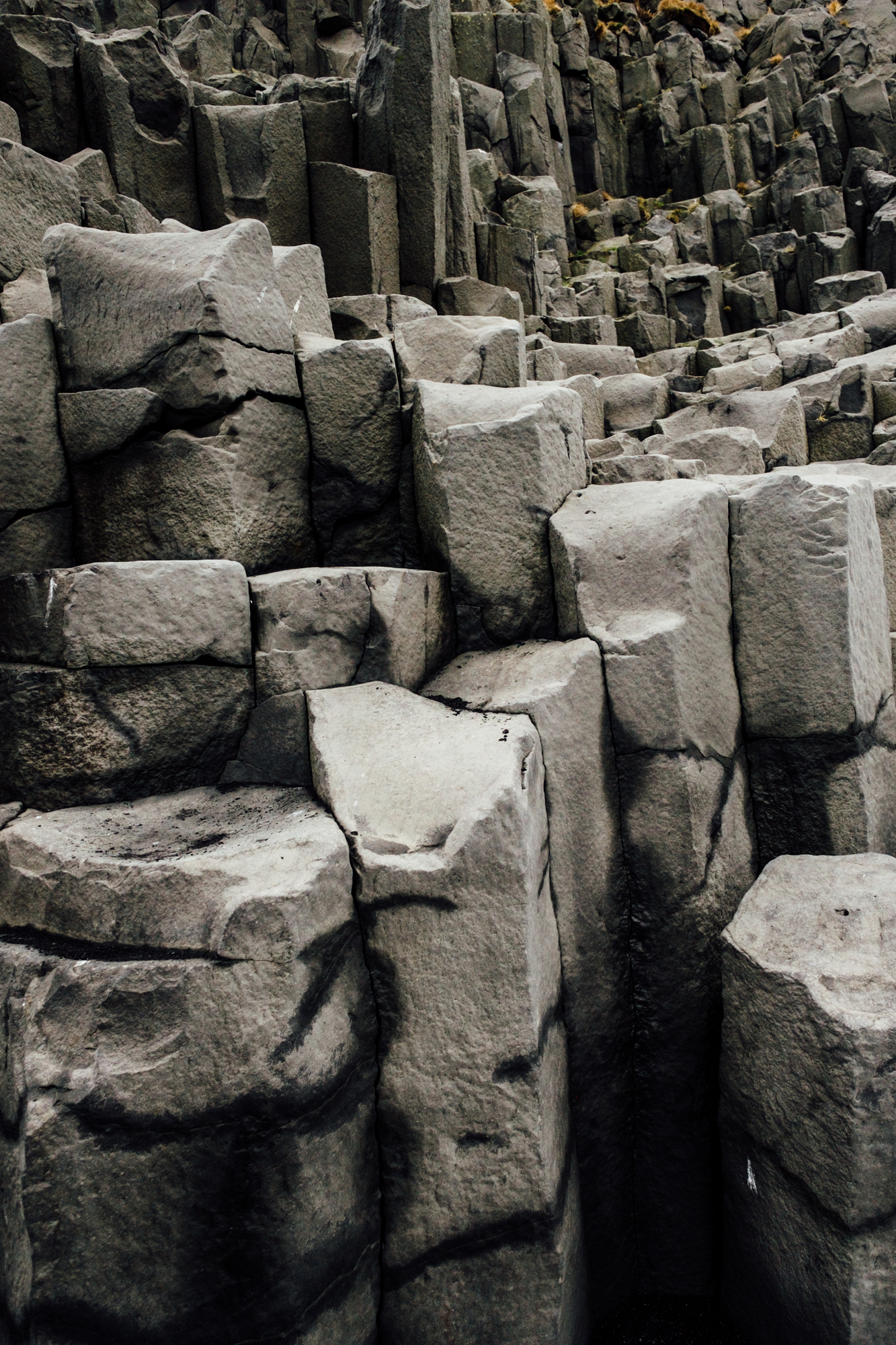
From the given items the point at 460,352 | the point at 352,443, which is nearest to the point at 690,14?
the point at 460,352

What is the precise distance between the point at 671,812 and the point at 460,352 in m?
2.15

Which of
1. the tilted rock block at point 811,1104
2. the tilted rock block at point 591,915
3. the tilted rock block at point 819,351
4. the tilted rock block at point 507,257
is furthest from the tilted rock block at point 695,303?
the tilted rock block at point 811,1104

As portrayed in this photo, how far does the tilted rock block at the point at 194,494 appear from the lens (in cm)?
271

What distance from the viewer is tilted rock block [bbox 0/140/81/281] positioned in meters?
3.18

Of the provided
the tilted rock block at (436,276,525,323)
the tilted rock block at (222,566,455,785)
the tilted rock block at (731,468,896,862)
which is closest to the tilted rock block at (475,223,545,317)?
the tilted rock block at (436,276,525,323)

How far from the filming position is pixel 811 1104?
204cm

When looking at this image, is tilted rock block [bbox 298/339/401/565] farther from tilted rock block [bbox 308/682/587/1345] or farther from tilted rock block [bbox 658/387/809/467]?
tilted rock block [bbox 658/387/809/467]

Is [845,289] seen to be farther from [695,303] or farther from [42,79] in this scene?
[42,79]

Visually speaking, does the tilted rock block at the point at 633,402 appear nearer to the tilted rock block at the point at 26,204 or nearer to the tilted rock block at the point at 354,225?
the tilted rock block at the point at 354,225

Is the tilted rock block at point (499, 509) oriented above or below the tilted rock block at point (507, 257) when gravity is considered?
below

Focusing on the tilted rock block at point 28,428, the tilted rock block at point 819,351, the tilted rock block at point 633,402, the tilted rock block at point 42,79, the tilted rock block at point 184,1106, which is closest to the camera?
the tilted rock block at point 184,1106

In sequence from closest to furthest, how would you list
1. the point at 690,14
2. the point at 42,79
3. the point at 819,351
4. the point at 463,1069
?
the point at 463,1069
the point at 42,79
the point at 819,351
the point at 690,14

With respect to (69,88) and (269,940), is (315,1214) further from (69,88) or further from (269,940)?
(69,88)

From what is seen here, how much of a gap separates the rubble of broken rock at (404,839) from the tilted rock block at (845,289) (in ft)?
45.6
